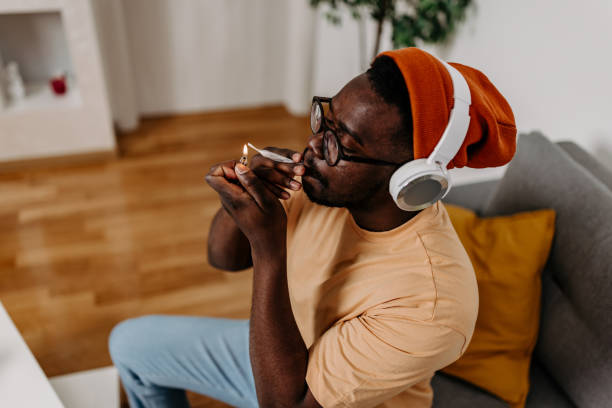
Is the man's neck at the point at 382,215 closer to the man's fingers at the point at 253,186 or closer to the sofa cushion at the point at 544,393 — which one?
the man's fingers at the point at 253,186

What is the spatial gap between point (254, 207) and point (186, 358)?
520mm

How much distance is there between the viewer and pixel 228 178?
964 millimetres

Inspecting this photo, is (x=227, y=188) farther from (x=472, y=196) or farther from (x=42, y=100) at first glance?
(x=42, y=100)

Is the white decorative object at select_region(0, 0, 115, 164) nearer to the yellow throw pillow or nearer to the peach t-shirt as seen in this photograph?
the peach t-shirt

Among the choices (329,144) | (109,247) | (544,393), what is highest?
(329,144)

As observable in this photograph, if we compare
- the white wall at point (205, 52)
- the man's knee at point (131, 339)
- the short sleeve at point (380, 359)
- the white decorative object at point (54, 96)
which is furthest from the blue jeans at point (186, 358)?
the white wall at point (205, 52)

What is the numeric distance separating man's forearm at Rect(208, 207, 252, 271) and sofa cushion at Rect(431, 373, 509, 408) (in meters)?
0.58

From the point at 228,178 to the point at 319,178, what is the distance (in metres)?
0.18

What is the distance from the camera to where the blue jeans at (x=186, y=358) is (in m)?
1.22

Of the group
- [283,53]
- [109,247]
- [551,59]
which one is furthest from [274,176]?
[283,53]

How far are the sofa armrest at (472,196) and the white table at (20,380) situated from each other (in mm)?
1229

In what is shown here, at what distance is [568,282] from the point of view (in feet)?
3.96

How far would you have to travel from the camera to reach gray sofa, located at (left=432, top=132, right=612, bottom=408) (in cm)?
112

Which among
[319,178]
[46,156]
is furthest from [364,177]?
[46,156]
